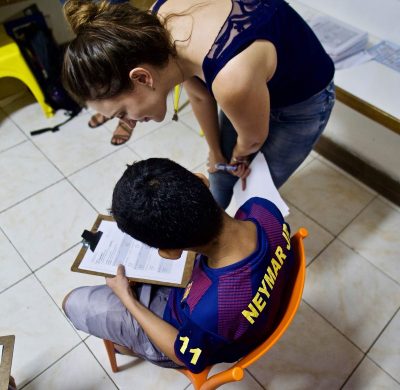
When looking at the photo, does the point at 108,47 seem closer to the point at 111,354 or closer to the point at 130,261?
the point at 130,261

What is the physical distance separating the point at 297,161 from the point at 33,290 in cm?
119

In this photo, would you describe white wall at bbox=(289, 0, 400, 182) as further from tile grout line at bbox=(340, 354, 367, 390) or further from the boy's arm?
the boy's arm

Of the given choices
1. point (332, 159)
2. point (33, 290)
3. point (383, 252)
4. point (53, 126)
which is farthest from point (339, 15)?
point (33, 290)

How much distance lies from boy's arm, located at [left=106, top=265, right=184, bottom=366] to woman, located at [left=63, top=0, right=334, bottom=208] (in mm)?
443

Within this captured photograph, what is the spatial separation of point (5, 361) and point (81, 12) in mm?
825

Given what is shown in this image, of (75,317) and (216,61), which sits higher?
(216,61)

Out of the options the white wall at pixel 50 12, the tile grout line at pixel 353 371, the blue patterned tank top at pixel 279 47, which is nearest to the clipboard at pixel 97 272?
the blue patterned tank top at pixel 279 47

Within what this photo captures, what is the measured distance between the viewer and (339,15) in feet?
5.43

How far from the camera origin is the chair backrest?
1.96ft

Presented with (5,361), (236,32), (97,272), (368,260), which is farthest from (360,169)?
(5,361)

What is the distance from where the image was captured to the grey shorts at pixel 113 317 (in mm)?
900

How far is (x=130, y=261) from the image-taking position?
0.98 metres

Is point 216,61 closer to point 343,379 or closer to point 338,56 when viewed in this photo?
point 338,56

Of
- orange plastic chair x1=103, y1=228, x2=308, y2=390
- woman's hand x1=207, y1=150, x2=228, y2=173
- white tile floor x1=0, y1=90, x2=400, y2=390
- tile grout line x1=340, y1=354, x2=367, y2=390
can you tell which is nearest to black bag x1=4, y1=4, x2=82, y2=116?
white tile floor x1=0, y1=90, x2=400, y2=390
